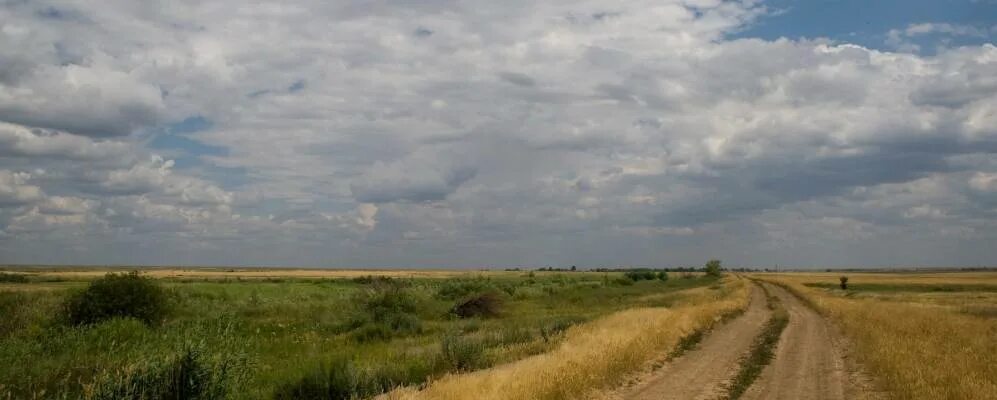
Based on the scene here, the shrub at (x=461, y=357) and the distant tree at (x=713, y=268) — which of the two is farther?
the distant tree at (x=713, y=268)

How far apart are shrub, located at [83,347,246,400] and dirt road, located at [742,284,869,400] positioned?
10120mm

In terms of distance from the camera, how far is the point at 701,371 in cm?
1705

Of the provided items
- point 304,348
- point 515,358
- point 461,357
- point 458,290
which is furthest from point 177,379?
point 458,290

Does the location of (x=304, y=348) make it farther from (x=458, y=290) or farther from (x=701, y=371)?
(x=458, y=290)

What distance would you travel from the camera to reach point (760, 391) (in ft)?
47.5

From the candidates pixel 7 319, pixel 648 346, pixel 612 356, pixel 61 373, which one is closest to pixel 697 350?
pixel 648 346

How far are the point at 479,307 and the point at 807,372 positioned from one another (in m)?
27.3

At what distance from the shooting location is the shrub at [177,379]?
1252 centimetres

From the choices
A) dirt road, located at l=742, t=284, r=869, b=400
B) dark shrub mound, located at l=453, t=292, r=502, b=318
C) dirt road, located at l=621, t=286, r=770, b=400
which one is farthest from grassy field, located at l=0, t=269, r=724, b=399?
dirt road, located at l=742, t=284, r=869, b=400

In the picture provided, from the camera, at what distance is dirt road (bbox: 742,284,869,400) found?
1420 centimetres

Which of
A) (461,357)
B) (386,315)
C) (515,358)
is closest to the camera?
(461,357)

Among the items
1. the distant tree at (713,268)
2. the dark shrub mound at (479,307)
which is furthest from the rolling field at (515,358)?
the distant tree at (713,268)

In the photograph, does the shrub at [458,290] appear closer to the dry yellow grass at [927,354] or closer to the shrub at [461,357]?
the dry yellow grass at [927,354]

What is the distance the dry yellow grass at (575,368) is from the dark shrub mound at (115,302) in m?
20.5
